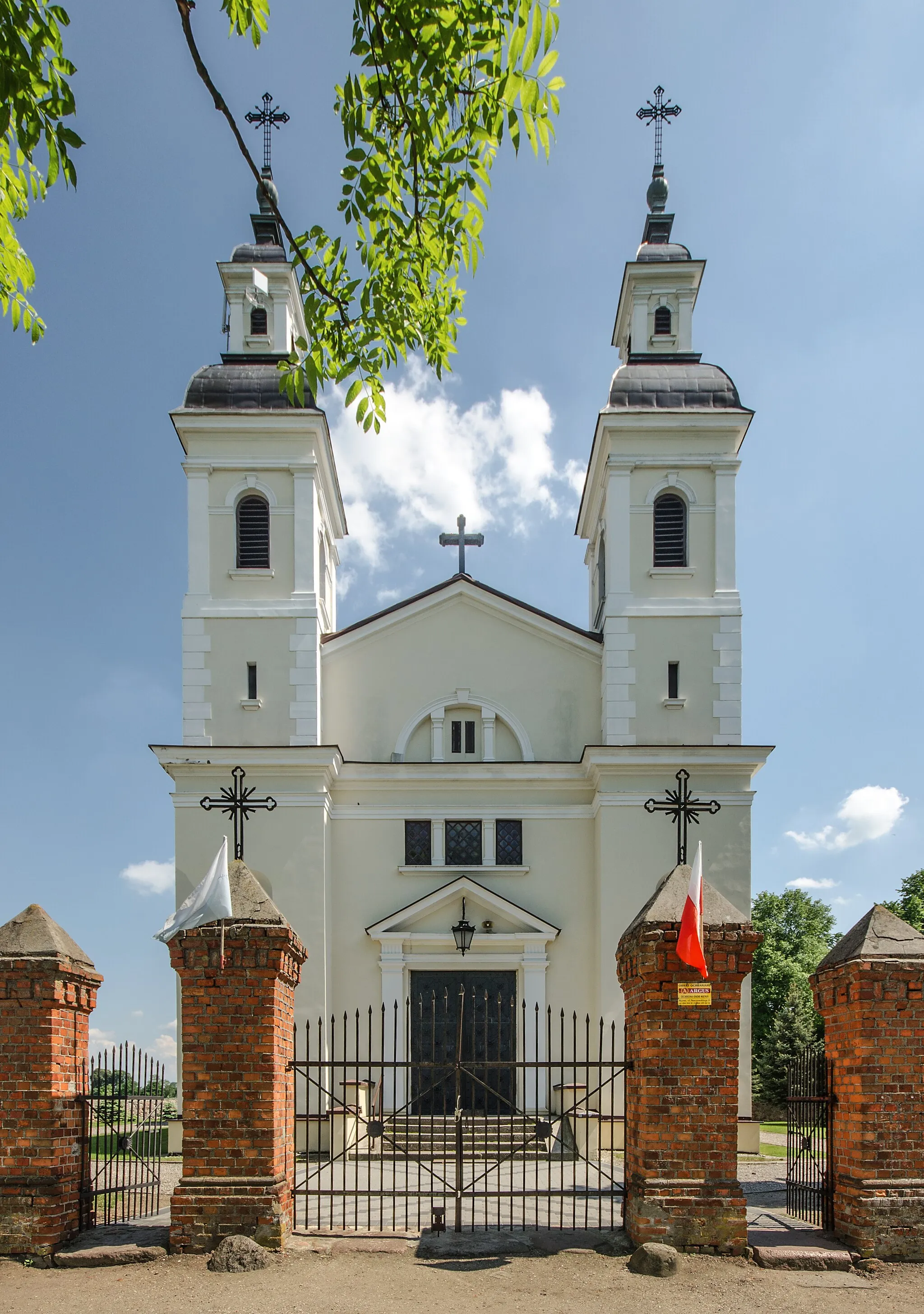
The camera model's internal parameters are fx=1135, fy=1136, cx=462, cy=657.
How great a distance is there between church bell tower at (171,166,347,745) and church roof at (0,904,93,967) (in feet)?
35.4

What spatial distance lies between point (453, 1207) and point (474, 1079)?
2.91 m

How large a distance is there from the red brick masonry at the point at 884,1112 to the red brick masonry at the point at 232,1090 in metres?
4.21

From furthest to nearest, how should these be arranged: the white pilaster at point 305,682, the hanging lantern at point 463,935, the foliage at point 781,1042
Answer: the foliage at point 781,1042 → the white pilaster at point 305,682 → the hanging lantern at point 463,935

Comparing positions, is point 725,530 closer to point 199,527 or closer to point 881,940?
point 199,527

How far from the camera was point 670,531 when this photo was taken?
68.8ft

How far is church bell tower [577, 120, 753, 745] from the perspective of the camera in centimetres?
2019

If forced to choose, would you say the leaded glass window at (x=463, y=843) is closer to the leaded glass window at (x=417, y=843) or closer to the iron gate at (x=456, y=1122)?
the leaded glass window at (x=417, y=843)

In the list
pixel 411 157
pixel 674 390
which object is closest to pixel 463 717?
pixel 674 390

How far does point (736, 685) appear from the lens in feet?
66.2

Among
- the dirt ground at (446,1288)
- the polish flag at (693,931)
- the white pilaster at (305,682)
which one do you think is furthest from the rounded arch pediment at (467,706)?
the dirt ground at (446,1288)

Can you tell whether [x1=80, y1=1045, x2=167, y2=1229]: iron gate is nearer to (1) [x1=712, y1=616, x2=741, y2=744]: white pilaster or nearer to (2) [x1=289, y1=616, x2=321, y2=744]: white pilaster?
(2) [x1=289, y1=616, x2=321, y2=744]: white pilaster

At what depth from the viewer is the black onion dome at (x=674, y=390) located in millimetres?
21109

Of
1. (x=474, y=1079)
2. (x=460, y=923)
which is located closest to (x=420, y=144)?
(x=474, y=1079)

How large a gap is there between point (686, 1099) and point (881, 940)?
6.24ft
